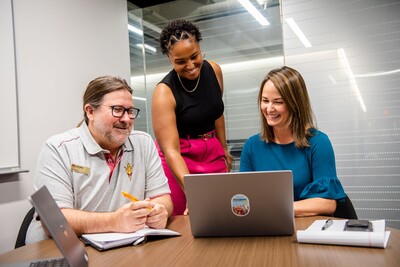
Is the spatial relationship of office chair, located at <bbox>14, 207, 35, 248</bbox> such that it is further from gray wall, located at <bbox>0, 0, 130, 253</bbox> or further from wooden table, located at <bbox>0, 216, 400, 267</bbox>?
gray wall, located at <bbox>0, 0, 130, 253</bbox>

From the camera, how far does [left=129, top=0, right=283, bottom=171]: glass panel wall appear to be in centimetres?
334

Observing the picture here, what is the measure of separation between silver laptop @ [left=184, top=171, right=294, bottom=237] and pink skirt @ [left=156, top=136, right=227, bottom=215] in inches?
37.5

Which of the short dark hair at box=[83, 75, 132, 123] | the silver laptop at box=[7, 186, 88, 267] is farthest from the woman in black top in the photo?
the silver laptop at box=[7, 186, 88, 267]

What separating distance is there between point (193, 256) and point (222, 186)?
24 centimetres

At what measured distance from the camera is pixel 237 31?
11.4ft

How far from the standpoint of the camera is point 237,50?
3.47 metres

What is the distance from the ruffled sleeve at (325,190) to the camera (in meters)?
1.62

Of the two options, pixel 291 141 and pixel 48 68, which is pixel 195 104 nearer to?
pixel 291 141

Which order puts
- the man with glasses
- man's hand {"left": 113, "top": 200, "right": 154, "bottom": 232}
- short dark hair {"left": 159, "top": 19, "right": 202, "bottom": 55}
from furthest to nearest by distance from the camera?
1. short dark hair {"left": 159, "top": 19, "right": 202, "bottom": 55}
2. the man with glasses
3. man's hand {"left": 113, "top": 200, "right": 154, "bottom": 232}

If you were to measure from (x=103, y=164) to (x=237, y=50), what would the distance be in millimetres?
2164

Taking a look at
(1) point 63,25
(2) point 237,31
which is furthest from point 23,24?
(2) point 237,31

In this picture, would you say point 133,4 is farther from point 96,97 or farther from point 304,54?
point 96,97

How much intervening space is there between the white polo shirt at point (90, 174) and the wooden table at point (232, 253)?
319 millimetres

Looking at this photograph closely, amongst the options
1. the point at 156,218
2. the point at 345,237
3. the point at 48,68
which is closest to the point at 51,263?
the point at 156,218
